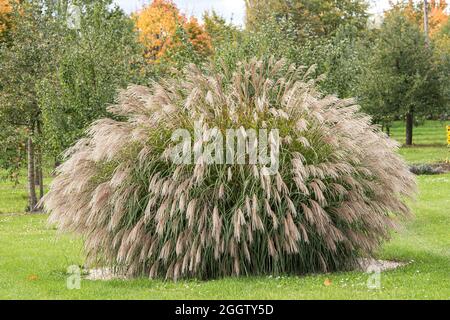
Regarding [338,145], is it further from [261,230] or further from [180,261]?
[180,261]

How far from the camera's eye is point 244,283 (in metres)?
8.03

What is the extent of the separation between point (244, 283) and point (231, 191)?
1.15m

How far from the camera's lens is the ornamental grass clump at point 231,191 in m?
8.42

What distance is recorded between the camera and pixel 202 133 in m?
8.76

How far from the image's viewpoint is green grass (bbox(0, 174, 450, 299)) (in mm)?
7461

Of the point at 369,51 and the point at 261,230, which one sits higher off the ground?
the point at 369,51

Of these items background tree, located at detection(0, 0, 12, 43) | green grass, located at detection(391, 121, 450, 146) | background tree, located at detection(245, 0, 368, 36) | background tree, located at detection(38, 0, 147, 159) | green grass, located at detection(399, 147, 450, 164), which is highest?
background tree, located at detection(245, 0, 368, 36)

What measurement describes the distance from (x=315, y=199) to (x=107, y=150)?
103 inches

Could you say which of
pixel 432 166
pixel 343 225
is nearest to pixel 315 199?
pixel 343 225

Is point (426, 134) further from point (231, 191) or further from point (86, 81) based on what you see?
point (231, 191)

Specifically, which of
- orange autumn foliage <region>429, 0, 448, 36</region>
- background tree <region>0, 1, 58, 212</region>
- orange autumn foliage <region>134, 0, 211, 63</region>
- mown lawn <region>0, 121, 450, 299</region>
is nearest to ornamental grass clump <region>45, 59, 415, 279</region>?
mown lawn <region>0, 121, 450, 299</region>

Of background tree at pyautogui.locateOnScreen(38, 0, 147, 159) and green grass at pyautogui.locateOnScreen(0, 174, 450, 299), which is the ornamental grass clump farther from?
background tree at pyautogui.locateOnScreen(38, 0, 147, 159)

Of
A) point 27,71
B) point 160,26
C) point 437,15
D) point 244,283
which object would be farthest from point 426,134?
point 244,283

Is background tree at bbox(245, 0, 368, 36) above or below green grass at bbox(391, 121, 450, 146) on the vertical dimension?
above
